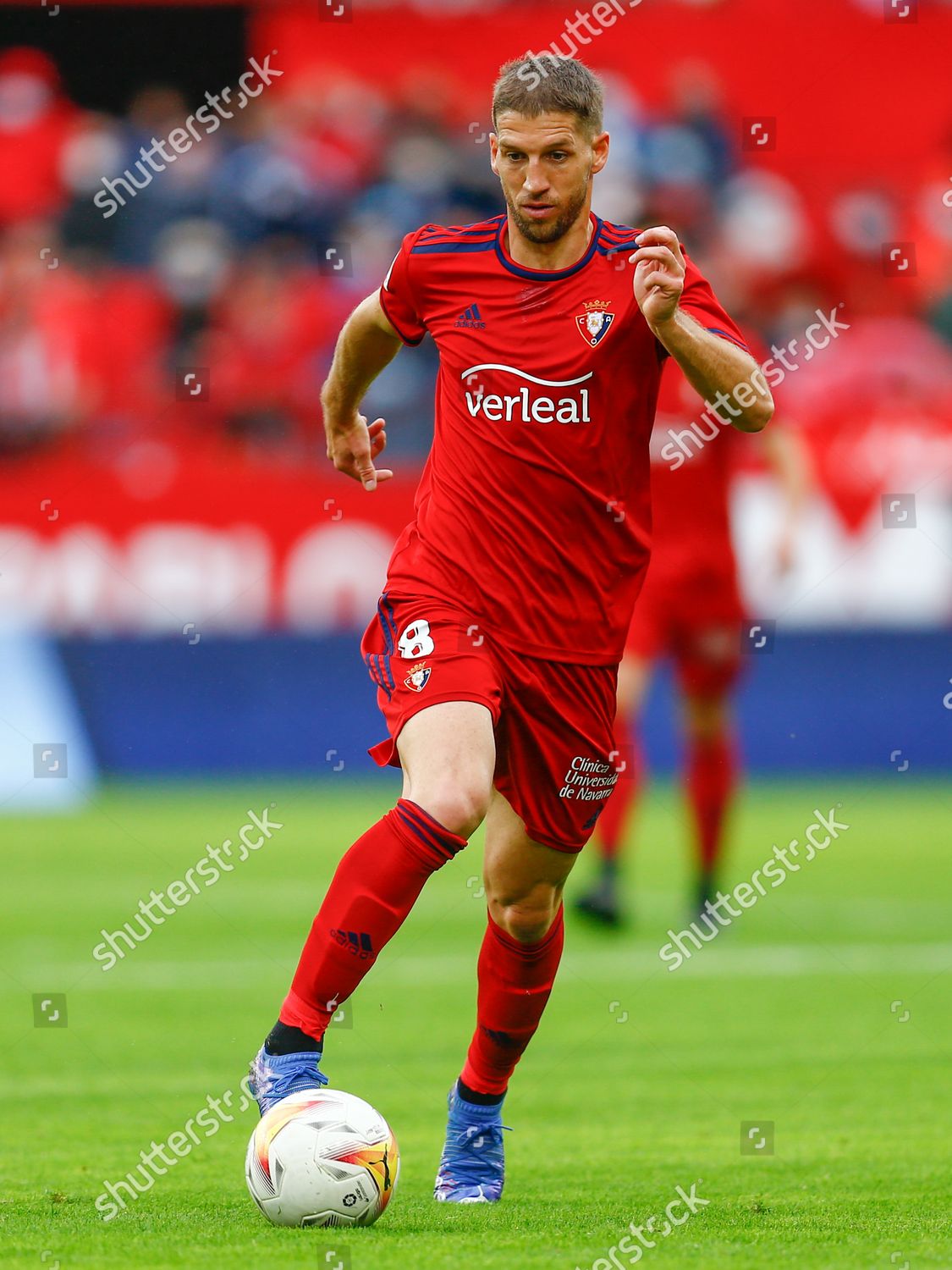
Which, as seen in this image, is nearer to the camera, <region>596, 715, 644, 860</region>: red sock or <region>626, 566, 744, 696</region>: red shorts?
<region>596, 715, 644, 860</region>: red sock

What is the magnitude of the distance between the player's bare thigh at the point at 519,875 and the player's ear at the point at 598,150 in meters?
1.38

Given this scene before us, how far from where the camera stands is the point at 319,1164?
374 cm

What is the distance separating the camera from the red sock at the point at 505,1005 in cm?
446

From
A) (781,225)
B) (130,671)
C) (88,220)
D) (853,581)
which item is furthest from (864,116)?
(130,671)

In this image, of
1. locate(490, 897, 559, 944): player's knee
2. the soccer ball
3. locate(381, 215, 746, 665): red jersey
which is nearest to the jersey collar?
locate(381, 215, 746, 665): red jersey

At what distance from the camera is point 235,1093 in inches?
224

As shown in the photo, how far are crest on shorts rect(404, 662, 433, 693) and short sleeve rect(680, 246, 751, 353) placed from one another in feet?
2.97

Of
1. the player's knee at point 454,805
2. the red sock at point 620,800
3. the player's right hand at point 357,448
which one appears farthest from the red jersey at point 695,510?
the player's knee at point 454,805

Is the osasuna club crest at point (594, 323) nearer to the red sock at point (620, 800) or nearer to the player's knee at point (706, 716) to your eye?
the red sock at point (620, 800)

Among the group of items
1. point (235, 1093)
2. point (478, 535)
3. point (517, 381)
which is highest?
point (517, 381)

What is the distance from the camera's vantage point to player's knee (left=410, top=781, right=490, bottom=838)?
3.81m

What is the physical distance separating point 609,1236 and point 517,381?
1.78 m

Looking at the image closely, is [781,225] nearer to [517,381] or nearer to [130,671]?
[130,671]

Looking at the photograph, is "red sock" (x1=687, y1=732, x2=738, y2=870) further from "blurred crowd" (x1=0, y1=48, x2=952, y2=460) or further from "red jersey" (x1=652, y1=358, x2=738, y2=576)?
"blurred crowd" (x1=0, y1=48, x2=952, y2=460)
